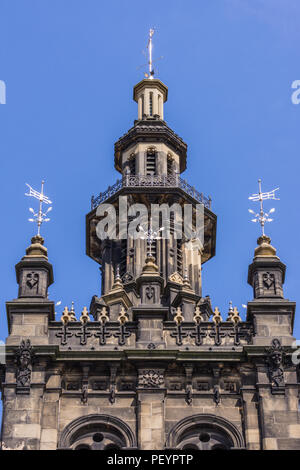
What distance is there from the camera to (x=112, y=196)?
215 ft

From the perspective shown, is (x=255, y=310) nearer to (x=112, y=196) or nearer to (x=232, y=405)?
(x=232, y=405)

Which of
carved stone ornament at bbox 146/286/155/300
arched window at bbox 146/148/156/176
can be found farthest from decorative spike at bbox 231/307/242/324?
arched window at bbox 146/148/156/176

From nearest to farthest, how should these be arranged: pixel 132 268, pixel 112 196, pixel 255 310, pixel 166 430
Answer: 1. pixel 166 430
2. pixel 255 310
3. pixel 132 268
4. pixel 112 196

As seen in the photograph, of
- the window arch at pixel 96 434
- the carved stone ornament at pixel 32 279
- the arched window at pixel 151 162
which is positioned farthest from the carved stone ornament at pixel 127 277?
the window arch at pixel 96 434

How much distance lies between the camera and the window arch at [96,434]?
159ft

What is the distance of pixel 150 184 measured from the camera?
6569 centimetres

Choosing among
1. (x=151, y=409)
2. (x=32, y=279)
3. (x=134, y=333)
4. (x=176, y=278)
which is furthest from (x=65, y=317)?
(x=176, y=278)

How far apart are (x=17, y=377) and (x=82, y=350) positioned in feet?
8.80

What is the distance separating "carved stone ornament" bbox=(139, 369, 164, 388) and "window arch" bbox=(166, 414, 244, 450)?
67.9 inches

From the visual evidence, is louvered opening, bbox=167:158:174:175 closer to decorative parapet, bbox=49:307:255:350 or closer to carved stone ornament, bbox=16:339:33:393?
decorative parapet, bbox=49:307:255:350

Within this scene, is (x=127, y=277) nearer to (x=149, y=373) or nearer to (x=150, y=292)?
(x=150, y=292)

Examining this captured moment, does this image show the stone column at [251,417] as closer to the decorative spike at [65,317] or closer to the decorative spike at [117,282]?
the decorative spike at [65,317]

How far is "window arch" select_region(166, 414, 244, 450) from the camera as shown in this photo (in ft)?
160

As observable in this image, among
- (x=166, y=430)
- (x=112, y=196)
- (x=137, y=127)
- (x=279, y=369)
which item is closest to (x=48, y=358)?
(x=166, y=430)
